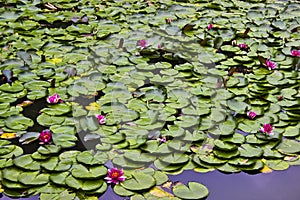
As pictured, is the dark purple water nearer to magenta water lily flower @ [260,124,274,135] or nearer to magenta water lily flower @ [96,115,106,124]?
magenta water lily flower @ [260,124,274,135]

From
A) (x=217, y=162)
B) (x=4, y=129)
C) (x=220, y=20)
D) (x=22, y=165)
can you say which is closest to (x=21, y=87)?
(x=4, y=129)

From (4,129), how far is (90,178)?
1.56 feet

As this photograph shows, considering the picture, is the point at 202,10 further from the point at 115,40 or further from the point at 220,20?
the point at 115,40

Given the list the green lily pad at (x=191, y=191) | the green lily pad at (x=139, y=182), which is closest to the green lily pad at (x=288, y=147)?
the green lily pad at (x=191, y=191)

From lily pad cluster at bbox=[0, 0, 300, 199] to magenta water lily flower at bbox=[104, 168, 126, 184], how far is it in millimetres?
15

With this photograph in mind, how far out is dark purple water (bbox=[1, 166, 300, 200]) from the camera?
169cm

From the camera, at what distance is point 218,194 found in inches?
66.1

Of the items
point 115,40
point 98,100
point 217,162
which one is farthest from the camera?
point 115,40

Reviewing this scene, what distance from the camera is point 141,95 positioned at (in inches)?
83.6

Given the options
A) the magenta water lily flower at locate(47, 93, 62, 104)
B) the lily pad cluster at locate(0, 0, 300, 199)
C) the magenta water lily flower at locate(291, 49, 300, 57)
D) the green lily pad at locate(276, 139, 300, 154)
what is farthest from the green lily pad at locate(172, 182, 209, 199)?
the magenta water lily flower at locate(291, 49, 300, 57)

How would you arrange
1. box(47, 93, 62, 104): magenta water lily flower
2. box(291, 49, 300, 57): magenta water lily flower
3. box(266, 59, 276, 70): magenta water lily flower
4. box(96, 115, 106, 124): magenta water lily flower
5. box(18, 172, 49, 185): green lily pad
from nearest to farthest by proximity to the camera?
box(18, 172, 49, 185): green lily pad < box(96, 115, 106, 124): magenta water lily flower < box(47, 93, 62, 104): magenta water lily flower < box(266, 59, 276, 70): magenta water lily flower < box(291, 49, 300, 57): magenta water lily flower

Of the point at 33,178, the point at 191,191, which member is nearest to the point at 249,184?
the point at 191,191

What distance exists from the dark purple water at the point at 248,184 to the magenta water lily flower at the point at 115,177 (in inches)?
7.2

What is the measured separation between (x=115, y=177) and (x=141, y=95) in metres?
0.57
